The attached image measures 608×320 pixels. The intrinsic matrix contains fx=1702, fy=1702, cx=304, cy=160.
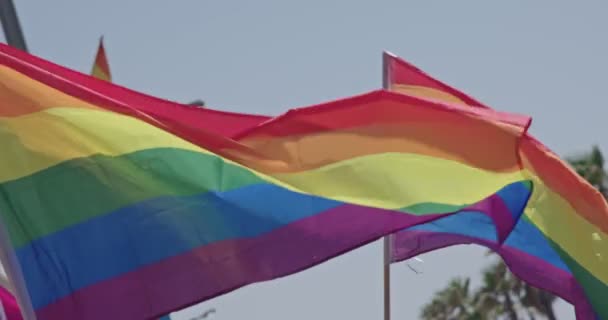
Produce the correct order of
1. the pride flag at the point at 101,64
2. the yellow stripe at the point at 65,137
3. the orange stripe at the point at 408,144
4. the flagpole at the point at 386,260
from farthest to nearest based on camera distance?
the pride flag at the point at 101,64 < the flagpole at the point at 386,260 < the orange stripe at the point at 408,144 < the yellow stripe at the point at 65,137

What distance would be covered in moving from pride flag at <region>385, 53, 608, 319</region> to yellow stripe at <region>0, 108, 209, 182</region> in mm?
2634

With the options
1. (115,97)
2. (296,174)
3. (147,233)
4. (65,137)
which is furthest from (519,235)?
(65,137)

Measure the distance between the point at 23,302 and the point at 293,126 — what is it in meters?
2.17

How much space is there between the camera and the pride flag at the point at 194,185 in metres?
8.34

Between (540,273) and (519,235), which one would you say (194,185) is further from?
(540,273)

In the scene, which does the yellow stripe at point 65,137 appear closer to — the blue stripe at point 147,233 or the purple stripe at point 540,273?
the blue stripe at point 147,233

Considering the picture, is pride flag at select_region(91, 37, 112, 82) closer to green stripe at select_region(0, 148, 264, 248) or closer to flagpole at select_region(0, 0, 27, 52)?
flagpole at select_region(0, 0, 27, 52)

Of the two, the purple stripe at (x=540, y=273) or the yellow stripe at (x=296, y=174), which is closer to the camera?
the yellow stripe at (x=296, y=174)

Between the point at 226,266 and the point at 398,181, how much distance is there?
1.27m

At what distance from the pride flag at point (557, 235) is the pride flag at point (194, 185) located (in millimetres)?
832

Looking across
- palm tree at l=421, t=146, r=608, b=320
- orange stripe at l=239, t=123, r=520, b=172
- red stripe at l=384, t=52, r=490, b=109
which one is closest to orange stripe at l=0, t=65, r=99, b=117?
orange stripe at l=239, t=123, r=520, b=172

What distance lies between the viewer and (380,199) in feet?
30.2

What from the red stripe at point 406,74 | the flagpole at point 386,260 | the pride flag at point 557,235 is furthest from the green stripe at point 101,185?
the red stripe at point 406,74

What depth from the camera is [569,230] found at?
1087 cm
